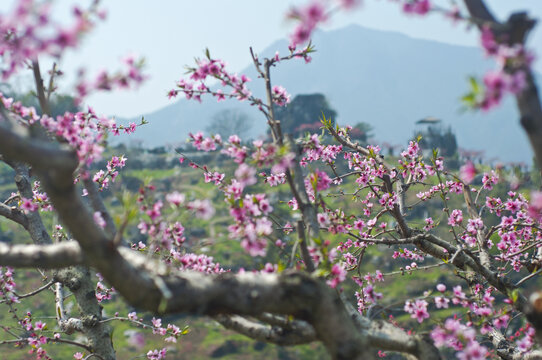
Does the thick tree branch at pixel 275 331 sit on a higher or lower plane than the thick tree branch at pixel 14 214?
lower

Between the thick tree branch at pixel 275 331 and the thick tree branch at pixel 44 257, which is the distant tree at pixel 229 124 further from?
the thick tree branch at pixel 44 257

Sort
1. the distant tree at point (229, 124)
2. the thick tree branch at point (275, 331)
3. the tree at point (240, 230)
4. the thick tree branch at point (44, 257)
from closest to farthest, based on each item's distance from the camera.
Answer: the tree at point (240, 230)
the thick tree branch at point (44, 257)
the thick tree branch at point (275, 331)
the distant tree at point (229, 124)

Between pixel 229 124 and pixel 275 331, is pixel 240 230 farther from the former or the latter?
pixel 229 124

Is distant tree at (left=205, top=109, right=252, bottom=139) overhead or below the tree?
overhead

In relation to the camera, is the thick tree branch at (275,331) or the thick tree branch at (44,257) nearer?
the thick tree branch at (44,257)

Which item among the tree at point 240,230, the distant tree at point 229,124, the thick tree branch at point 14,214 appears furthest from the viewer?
the distant tree at point 229,124

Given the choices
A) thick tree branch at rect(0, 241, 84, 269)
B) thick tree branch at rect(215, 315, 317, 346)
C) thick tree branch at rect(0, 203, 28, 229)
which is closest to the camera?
thick tree branch at rect(0, 241, 84, 269)

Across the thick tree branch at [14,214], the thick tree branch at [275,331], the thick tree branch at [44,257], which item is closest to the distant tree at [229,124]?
the thick tree branch at [14,214]

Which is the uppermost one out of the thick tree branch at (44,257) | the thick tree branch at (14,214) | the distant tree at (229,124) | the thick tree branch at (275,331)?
the distant tree at (229,124)

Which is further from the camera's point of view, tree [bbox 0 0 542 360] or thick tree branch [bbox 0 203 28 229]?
thick tree branch [bbox 0 203 28 229]

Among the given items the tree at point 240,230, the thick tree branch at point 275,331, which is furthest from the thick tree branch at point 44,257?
the thick tree branch at point 275,331

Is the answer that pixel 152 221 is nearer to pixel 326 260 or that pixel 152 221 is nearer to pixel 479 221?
pixel 326 260

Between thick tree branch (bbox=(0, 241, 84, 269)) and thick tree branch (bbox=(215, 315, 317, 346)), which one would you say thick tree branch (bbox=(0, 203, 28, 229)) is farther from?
thick tree branch (bbox=(215, 315, 317, 346))

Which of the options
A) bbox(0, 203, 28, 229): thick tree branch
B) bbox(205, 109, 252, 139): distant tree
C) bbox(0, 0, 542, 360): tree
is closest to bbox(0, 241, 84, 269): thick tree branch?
bbox(0, 0, 542, 360): tree
